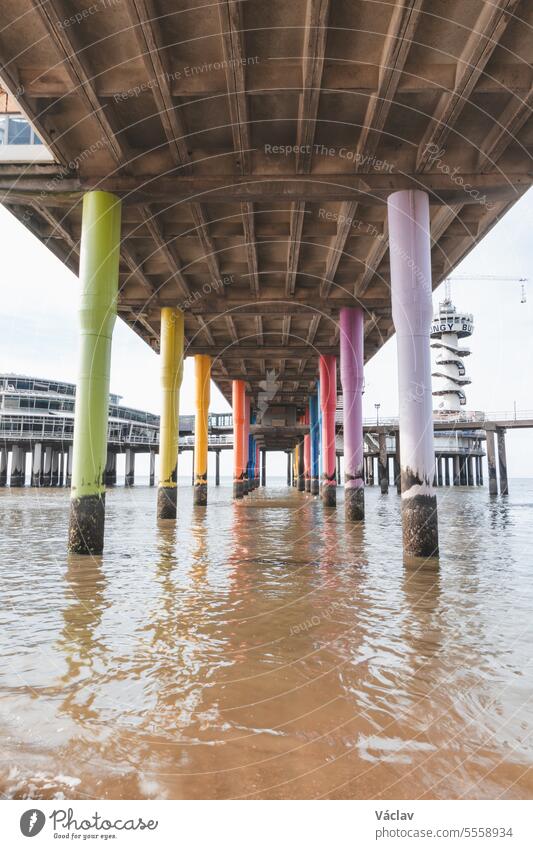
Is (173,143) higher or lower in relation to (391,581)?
higher

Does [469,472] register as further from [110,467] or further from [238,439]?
[238,439]

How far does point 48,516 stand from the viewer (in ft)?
67.7

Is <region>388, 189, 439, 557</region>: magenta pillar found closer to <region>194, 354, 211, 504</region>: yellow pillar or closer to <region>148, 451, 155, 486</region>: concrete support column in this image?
<region>194, 354, 211, 504</region>: yellow pillar

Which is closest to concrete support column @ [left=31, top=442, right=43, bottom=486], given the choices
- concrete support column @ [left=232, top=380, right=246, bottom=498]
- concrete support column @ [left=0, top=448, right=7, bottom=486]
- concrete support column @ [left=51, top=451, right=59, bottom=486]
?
concrete support column @ [left=51, top=451, right=59, bottom=486]

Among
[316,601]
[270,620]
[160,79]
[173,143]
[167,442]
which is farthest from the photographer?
[167,442]

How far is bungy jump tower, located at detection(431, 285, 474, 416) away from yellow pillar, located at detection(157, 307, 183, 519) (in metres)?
57.3

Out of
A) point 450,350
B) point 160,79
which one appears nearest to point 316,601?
point 160,79

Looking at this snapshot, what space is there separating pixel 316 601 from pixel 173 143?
9.65 m

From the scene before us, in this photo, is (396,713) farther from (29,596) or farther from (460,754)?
(29,596)

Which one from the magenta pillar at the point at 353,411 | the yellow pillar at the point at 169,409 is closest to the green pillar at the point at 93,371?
the yellow pillar at the point at 169,409

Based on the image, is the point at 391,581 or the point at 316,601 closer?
the point at 316,601

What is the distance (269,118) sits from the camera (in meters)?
10.7

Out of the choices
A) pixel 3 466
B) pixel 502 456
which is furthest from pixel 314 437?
pixel 3 466
